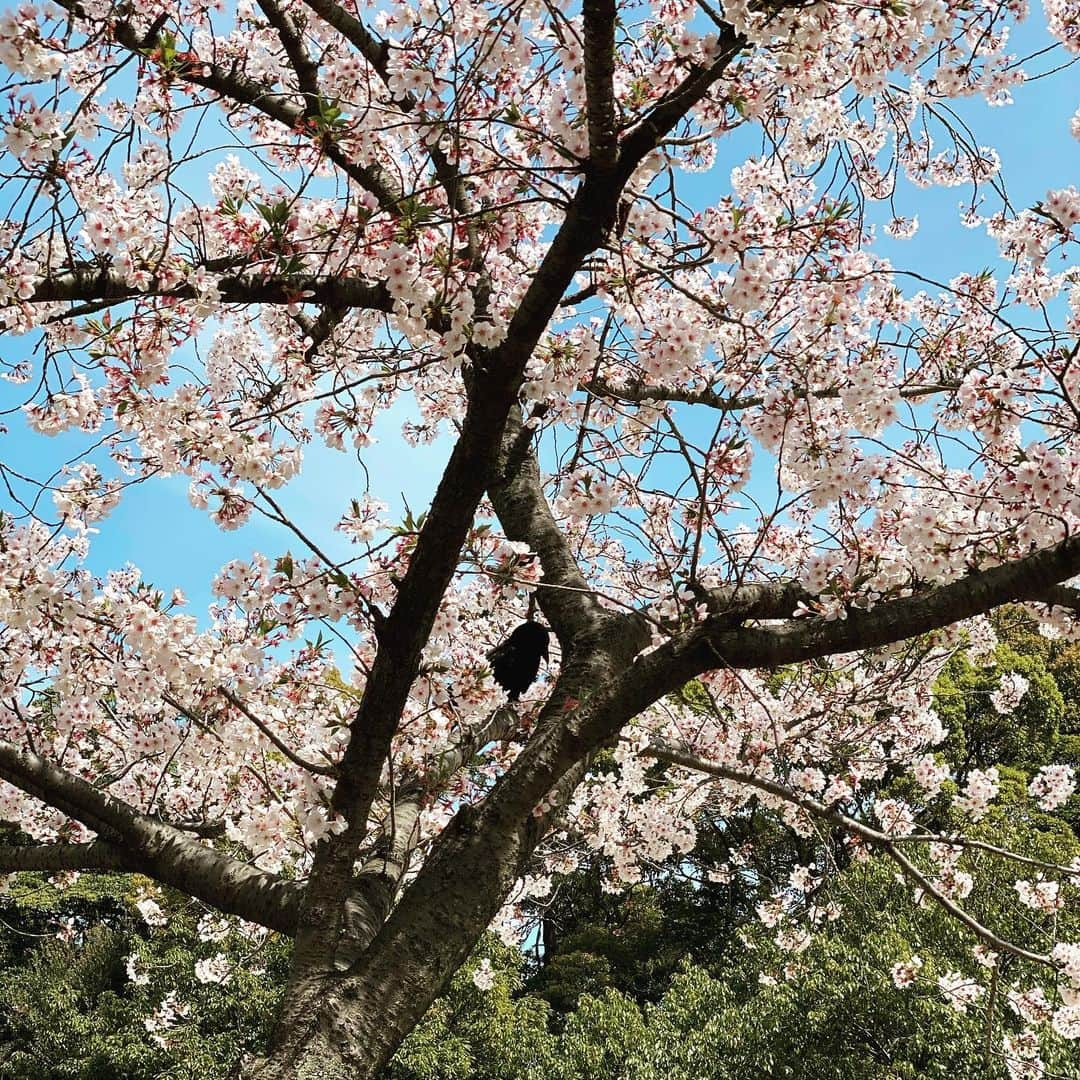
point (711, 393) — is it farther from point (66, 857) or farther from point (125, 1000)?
point (125, 1000)

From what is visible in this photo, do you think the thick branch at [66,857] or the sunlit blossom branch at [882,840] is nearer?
the sunlit blossom branch at [882,840]

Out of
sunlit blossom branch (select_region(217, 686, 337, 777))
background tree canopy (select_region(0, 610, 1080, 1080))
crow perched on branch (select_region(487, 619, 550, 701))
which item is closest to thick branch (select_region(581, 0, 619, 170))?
crow perched on branch (select_region(487, 619, 550, 701))

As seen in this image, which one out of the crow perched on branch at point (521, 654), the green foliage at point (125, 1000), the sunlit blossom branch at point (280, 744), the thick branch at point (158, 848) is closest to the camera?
the sunlit blossom branch at point (280, 744)

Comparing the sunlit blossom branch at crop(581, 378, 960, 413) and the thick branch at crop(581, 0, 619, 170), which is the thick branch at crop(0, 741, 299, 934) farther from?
the thick branch at crop(581, 0, 619, 170)

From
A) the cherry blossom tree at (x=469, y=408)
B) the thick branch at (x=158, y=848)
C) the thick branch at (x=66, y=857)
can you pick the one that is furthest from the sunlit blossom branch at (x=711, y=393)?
the thick branch at (x=66, y=857)

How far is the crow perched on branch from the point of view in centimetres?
308

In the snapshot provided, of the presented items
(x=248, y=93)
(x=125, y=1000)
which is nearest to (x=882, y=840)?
(x=248, y=93)

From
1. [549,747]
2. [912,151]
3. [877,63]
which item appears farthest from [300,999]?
[912,151]

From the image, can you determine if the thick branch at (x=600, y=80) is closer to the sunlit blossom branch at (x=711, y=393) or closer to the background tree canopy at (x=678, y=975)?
the sunlit blossom branch at (x=711, y=393)

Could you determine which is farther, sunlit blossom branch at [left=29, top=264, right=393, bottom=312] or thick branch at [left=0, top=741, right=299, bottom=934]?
thick branch at [left=0, top=741, right=299, bottom=934]

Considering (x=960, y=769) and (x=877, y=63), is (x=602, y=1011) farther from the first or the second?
(x=877, y=63)

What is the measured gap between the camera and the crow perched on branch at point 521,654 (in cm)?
308

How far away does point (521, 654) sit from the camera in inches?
122

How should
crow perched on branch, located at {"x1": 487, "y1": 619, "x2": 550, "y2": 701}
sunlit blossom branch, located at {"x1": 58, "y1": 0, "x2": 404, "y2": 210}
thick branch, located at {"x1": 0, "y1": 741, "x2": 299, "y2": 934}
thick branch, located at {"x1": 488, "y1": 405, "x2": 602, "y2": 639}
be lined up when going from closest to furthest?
sunlit blossom branch, located at {"x1": 58, "y1": 0, "x2": 404, "y2": 210} < crow perched on branch, located at {"x1": 487, "y1": 619, "x2": 550, "y2": 701} < thick branch, located at {"x1": 0, "y1": 741, "x2": 299, "y2": 934} < thick branch, located at {"x1": 488, "y1": 405, "x2": 602, "y2": 639}
